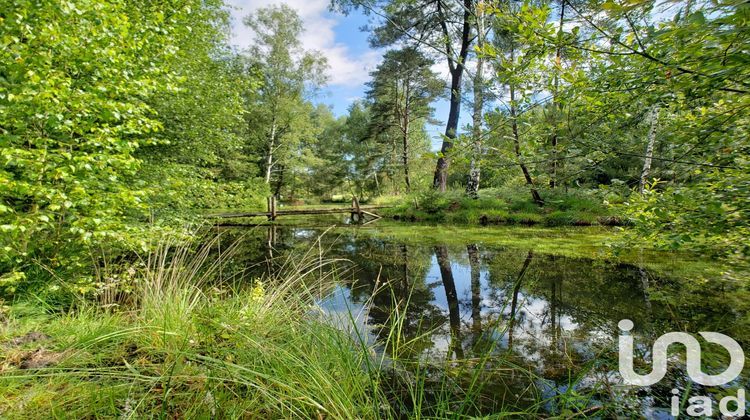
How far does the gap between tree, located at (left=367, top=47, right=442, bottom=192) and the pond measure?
12.2 metres

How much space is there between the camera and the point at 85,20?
278 centimetres

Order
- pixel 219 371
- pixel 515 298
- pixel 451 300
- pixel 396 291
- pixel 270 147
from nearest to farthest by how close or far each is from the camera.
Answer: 1. pixel 219 371
2. pixel 515 298
3. pixel 451 300
4. pixel 396 291
5. pixel 270 147

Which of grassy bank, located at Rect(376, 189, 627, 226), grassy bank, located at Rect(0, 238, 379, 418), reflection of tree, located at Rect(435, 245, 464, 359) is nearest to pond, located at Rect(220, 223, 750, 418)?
reflection of tree, located at Rect(435, 245, 464, 359)

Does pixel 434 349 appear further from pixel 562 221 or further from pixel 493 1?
pixel 562 221

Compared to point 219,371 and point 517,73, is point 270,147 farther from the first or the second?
point 219,371

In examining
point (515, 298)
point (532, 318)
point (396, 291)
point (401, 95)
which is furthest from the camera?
point (401, 95)

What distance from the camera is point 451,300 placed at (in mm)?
3711

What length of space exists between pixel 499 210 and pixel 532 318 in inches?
309

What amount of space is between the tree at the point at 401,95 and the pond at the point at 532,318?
12.2 m

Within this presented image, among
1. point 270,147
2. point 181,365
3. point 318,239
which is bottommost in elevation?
point 181,365

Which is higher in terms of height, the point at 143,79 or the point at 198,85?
the point at 198,85

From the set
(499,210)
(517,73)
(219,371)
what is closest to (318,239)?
(219,371)

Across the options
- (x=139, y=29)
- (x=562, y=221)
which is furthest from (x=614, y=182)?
(x=562, y=221)

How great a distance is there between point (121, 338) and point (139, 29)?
354 cm
